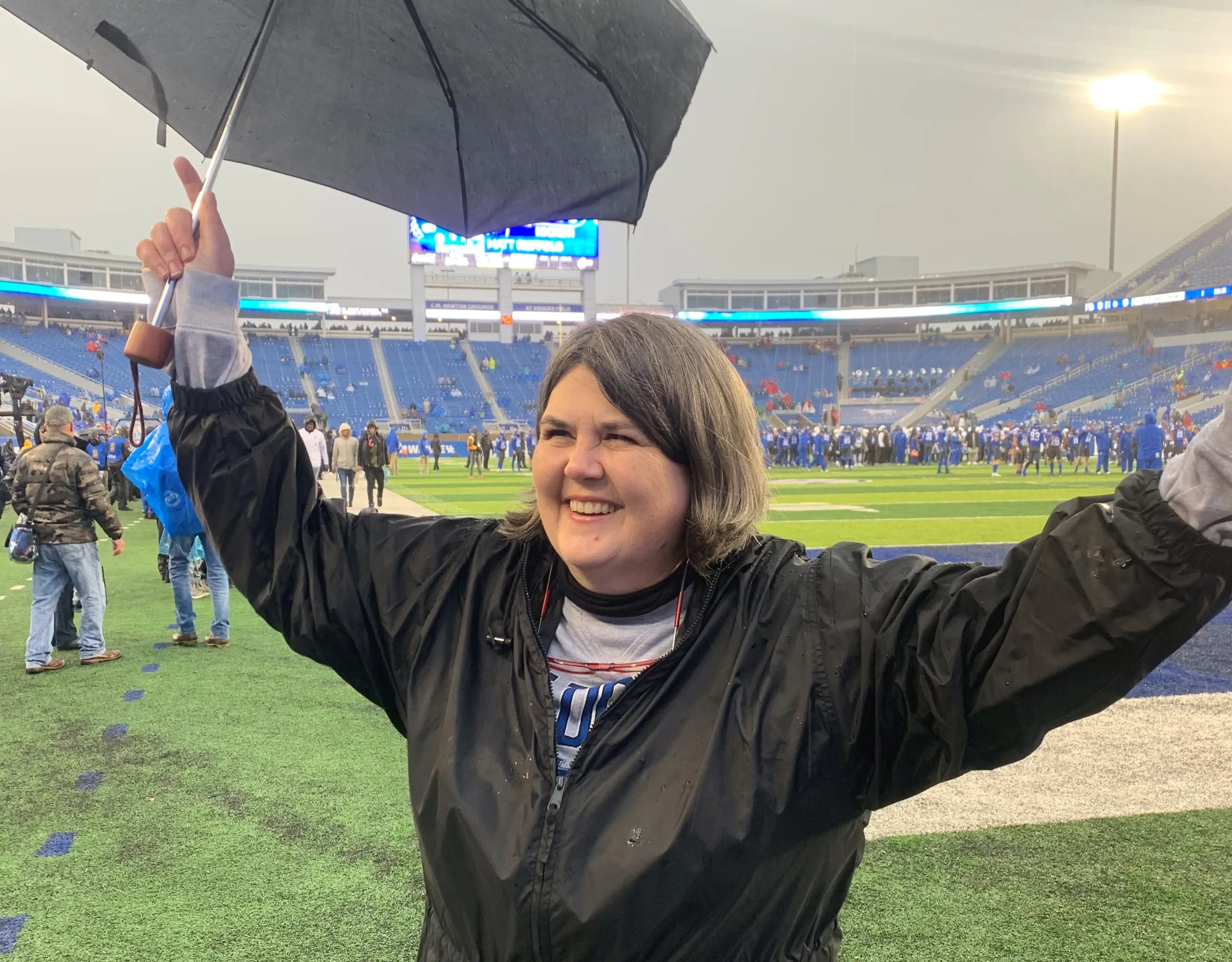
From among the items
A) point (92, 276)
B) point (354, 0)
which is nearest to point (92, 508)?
point (354, 0)

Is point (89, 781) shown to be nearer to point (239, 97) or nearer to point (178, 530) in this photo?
point (178, 530)

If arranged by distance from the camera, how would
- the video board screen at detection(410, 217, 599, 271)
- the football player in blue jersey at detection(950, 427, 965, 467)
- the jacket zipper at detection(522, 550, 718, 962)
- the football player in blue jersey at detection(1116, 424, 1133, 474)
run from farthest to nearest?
the video board screen at detection(410, 217, 599, 271) → the football player in blue jersey at detection(950, 427, 965, 467) → the football player in blue jersey at detection(1116, 424, 1133, 474) → the jacket zipper at detection(522, 550, 718, 962)

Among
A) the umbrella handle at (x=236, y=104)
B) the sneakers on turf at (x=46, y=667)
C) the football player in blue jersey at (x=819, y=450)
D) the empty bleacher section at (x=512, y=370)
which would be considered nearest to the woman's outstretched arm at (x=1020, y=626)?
the umbrella handle at (x=236, y=104)

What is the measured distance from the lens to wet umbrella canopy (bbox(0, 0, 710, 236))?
1.77 m

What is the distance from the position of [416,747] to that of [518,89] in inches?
55.4

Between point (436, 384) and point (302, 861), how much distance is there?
51543mm

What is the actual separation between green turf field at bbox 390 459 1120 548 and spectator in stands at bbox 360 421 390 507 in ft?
4.36

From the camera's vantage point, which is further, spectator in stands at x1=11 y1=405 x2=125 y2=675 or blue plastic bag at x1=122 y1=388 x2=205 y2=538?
spectator in stands at x1=11 y1=405 x2=125 y2=675

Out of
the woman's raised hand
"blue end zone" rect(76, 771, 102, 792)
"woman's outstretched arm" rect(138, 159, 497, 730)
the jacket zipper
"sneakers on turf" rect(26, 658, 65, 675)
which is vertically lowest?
"blue end zone" rect(76, 771, 102, 792)

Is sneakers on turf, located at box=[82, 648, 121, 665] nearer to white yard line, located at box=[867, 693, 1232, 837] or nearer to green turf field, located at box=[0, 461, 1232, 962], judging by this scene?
green turf field, located at box=[0, 461, 1232, 962]

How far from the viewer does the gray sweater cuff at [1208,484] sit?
3.20 ft

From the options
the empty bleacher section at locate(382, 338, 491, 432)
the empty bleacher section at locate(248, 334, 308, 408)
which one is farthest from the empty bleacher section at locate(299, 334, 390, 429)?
the empty bleacher section at locate(382, 338, 491, 432)

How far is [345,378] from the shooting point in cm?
5281

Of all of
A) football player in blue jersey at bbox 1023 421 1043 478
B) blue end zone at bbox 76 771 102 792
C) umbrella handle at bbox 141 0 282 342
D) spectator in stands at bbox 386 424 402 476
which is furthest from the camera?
spectator in stands at bbox 386 424 402 476
